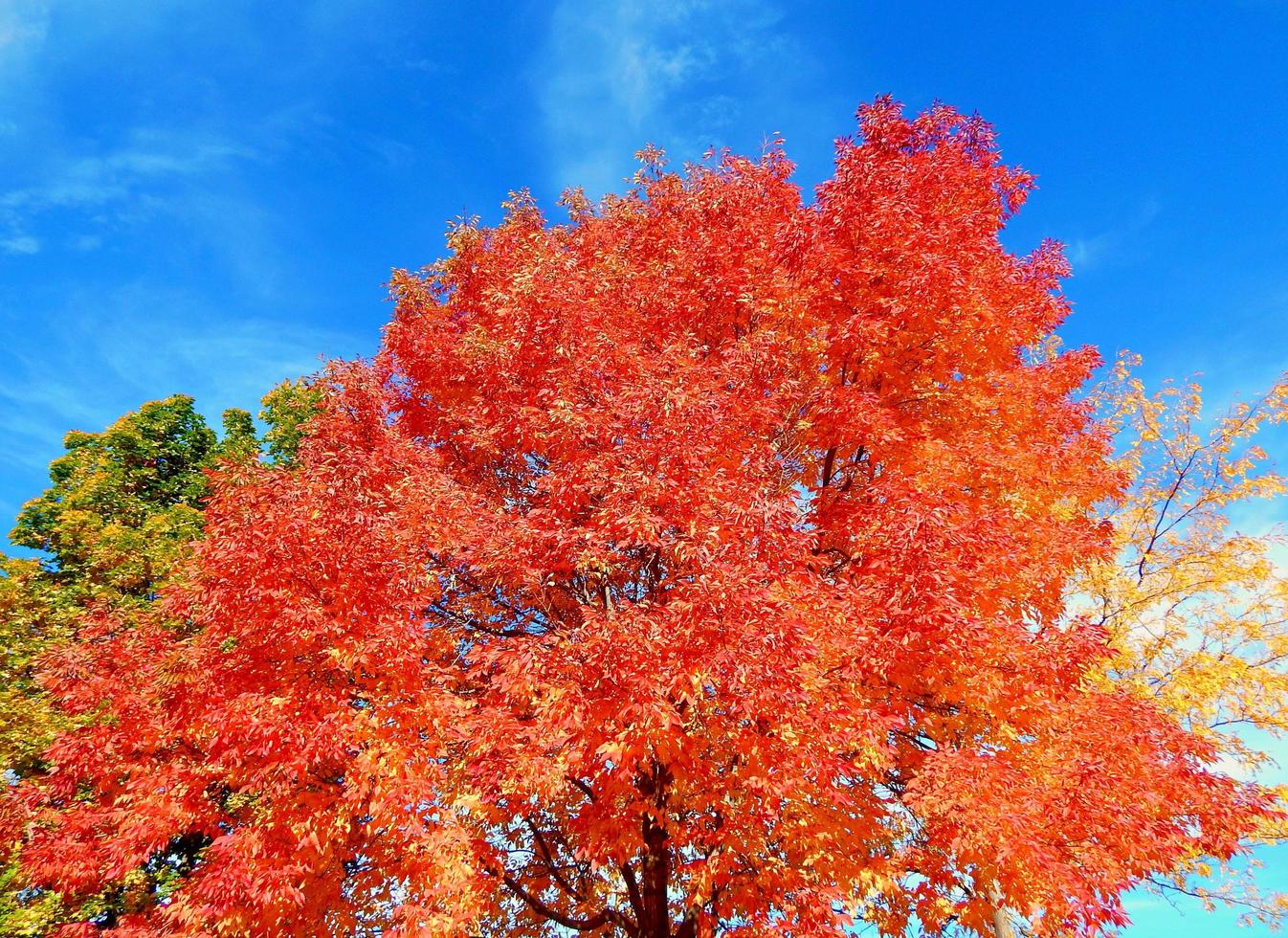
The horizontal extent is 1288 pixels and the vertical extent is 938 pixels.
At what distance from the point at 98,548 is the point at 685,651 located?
16032 millimetres

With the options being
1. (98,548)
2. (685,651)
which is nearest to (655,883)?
(685,651)

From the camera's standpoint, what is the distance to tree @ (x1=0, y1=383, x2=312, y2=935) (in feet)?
41.0

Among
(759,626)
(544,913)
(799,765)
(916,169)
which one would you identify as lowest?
(544,913)

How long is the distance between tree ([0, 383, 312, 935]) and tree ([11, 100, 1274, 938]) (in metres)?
1.75

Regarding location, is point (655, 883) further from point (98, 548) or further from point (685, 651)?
point (98, 548)

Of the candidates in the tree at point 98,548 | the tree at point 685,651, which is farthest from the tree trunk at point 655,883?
the tree at point 98,548

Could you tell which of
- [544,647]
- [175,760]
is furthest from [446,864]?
[175,760]

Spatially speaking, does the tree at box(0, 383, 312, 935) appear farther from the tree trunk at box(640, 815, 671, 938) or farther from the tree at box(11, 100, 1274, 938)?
the tree trunk at box(640, 815, 671, 938)

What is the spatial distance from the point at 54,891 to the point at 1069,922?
1389 centimetres

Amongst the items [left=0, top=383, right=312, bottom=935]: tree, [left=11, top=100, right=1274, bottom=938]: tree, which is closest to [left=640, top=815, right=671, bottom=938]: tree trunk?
[left=11, top=100, right=1274, bottom=938]: tree

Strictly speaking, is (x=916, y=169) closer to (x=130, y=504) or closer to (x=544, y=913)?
(x=544, y=913)

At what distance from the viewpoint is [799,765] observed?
6.48 meters

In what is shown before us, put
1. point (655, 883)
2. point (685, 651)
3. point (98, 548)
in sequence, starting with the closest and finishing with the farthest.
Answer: point (685, 651)
point (655, 883)
point (98, 548)

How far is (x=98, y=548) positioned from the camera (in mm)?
15672
